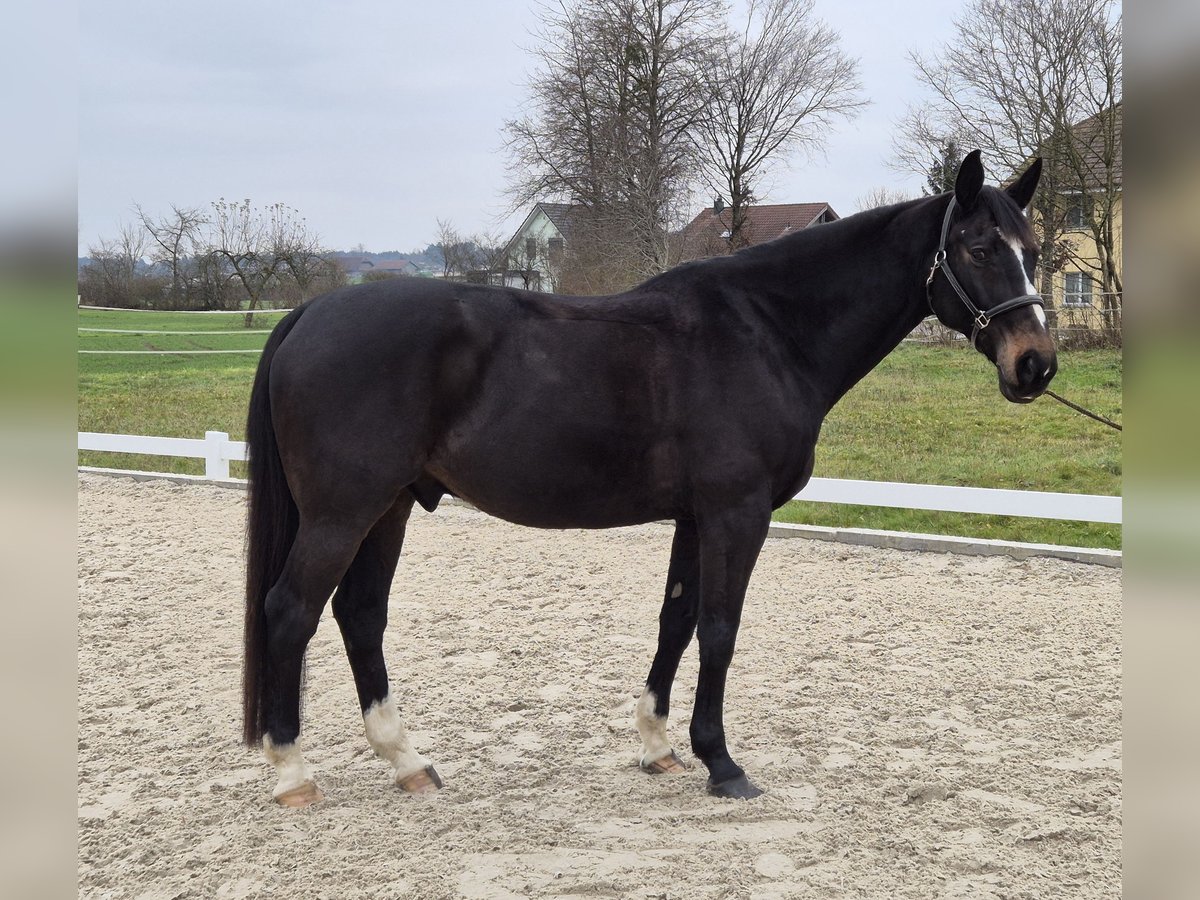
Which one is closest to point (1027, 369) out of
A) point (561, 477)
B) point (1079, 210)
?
point (561, 477)

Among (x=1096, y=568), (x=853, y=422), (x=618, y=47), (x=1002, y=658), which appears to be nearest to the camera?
(x=1002, y=658)

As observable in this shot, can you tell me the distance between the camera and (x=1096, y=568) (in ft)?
17.2

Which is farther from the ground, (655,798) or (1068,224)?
(1068,224)

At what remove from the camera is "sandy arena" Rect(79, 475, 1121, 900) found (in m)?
2.48

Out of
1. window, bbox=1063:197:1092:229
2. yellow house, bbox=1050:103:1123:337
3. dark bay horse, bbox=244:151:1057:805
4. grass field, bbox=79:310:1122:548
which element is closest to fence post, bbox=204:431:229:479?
grass field, bbox=79:310:1122:548

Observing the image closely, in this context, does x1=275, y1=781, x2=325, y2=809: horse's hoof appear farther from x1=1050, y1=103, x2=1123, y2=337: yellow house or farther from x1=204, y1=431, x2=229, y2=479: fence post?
x1=1050, y1=103, x2=1123, y2=337: yellow house

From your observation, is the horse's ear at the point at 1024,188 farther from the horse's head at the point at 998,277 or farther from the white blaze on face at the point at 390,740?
the white blaze on face at the point at 390,740

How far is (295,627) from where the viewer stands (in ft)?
9.14

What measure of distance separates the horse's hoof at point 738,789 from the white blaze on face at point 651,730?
26 cm

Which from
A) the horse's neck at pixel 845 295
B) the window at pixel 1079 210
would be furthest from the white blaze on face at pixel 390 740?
the window at pixel 1079 210

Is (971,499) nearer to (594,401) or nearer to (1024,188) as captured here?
(1024,188)
